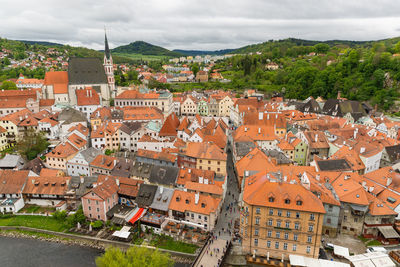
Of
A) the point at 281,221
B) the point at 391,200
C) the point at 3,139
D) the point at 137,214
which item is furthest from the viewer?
the point at 3,139

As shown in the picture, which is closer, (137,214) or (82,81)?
(137,214)

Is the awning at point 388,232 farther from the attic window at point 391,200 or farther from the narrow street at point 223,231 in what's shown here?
the narrow street at point 223,231

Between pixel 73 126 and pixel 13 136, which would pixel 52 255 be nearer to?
pixel 73 126

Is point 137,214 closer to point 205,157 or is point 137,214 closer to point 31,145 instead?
point 205,157

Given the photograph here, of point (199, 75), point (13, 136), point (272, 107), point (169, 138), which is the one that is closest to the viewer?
point (169, 138)

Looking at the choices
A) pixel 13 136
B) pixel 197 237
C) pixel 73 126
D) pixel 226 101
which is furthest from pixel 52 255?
pixel 226 101

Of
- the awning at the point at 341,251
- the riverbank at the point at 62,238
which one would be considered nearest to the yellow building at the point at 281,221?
the awning at the point at 341,251

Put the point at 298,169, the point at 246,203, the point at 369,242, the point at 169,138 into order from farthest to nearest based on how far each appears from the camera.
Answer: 1. the point at 169,138
2. the point at 298,169
3. the point at 369,242
4. the point at 246,203

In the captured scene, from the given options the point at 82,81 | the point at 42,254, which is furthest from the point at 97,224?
the point at 82,81
